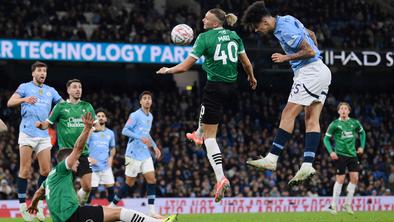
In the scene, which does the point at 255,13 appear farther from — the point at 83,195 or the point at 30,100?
the point at 83,195

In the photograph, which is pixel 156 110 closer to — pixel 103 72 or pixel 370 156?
pixel 103 72

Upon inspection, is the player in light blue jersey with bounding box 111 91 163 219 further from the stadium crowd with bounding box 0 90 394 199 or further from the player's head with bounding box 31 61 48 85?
the stadium crowd with bounding box 0 90 394 199

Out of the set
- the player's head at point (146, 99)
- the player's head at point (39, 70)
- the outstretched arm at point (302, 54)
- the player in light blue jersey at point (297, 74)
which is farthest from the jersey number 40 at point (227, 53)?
the player's head at point (146, 99)

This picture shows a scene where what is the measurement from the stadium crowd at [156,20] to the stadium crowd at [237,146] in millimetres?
3173

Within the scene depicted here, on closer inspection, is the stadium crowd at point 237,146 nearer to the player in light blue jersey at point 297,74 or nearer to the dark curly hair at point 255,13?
the player in light blue jersey at point 297,74

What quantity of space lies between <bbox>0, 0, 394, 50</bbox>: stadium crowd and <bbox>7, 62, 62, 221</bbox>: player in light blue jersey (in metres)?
13.3

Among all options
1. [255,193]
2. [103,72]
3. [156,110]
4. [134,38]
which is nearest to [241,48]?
[255,193]

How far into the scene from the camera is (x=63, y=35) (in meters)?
27.2

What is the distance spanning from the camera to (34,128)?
13.7m

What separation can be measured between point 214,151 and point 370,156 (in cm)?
2026

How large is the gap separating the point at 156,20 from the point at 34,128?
56.9ft

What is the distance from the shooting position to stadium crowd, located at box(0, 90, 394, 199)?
25.8m

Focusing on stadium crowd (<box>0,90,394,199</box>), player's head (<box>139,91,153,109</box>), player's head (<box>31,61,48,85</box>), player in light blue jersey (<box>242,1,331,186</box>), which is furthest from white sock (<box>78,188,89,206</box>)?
stadium crowd (<box>0,90,394,199</box>)

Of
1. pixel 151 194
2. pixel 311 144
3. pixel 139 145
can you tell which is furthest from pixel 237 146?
pixel 311 144
